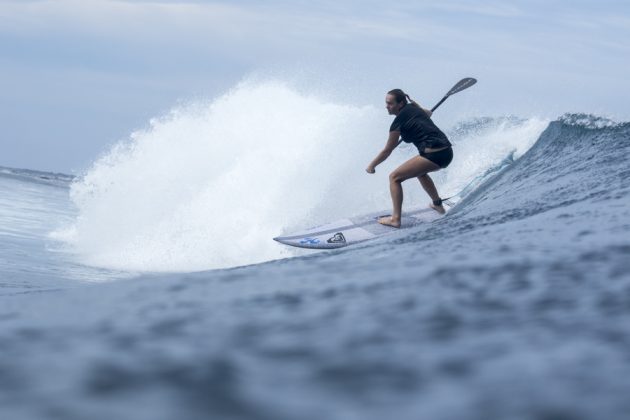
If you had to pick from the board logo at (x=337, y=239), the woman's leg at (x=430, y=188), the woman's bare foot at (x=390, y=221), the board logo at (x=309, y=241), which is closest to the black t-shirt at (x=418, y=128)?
the woman's leg at (x=430, y=188)

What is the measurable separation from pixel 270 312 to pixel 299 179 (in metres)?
12.4

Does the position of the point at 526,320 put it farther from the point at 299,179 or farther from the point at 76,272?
the point at 299,179

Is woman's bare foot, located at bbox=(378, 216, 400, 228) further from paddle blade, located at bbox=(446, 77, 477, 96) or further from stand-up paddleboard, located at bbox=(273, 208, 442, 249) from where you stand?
paddle blade, located at bbox=(446, 77, 477, 96)

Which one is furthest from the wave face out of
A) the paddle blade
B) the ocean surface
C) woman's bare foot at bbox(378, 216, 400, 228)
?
the ocean surface

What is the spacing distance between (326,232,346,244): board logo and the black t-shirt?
1.25 meters

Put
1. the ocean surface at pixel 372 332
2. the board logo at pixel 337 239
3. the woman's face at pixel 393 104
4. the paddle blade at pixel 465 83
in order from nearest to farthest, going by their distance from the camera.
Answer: the ocean surface at pixel 372 332
the woman's face at pixel 393 104
the board logo at pixel 337 239
the paddle blade at pixel 465 83

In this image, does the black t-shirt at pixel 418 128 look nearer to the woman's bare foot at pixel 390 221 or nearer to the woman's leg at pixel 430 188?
the woman's leg at pixel 430 188

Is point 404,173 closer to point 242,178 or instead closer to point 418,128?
point 418,128

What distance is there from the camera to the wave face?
13758mm

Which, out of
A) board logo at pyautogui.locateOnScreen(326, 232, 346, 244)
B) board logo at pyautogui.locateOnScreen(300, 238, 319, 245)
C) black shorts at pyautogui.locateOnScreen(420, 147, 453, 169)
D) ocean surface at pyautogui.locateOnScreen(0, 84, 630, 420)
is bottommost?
ocean surface at pyautogui.locateOnScreen(0, 84, 630, 420)

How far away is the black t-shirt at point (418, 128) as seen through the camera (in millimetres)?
8852

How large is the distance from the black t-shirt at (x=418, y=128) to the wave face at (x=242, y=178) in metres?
3.86

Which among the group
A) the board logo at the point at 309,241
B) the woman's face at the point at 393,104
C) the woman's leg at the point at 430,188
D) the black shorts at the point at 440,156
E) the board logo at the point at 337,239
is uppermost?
the woman's face at the point at 393,104

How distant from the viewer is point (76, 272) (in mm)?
11305
